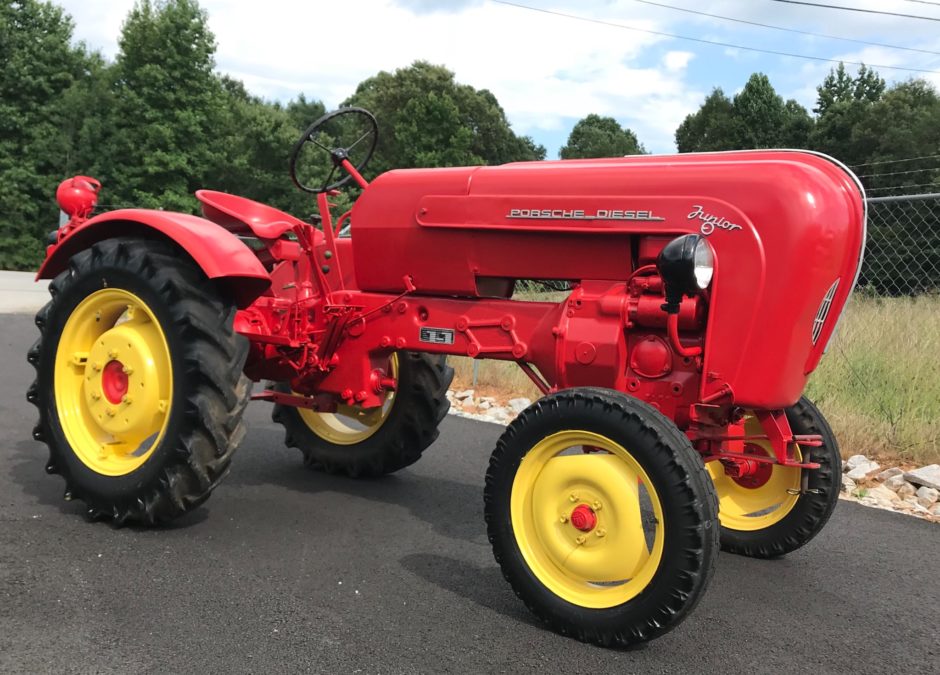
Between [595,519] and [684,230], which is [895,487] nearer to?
[684,230]

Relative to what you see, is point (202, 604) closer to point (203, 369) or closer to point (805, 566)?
point (203, 369)

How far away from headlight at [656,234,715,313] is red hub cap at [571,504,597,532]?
2.53 feet

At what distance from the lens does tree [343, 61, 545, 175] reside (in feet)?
119

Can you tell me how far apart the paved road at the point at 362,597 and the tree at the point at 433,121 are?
31.5 meters

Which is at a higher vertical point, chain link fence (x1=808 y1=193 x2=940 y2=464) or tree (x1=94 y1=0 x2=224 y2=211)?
tree (x1=94 y1=0 x2=224 y2=211)

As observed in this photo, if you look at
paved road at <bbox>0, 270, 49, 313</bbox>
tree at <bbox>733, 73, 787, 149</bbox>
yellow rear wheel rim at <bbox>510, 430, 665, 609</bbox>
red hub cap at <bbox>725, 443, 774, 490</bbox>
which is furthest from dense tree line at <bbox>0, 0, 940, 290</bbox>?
yellow rear wheel rim at <bbox>510, 430, 665, 609</bbox>

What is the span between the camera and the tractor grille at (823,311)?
117 inches

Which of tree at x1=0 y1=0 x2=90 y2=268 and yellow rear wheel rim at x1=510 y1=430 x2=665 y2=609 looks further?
tree at x1=0 y1=0 x2=90 y2=268

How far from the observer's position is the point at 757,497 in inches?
147

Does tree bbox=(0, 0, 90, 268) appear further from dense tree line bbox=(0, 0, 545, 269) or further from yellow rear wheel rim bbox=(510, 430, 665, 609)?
yellow rear wheel rim bbox=(510, 430, 665, 609)

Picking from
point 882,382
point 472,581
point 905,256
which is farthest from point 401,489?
point 905,256

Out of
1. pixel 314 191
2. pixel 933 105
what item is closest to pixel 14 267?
pixel 314 191

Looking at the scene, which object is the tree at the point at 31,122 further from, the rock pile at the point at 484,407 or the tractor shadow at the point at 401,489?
the tractor shadow at the point at 401,489

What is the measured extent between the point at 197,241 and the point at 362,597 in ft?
5.70
